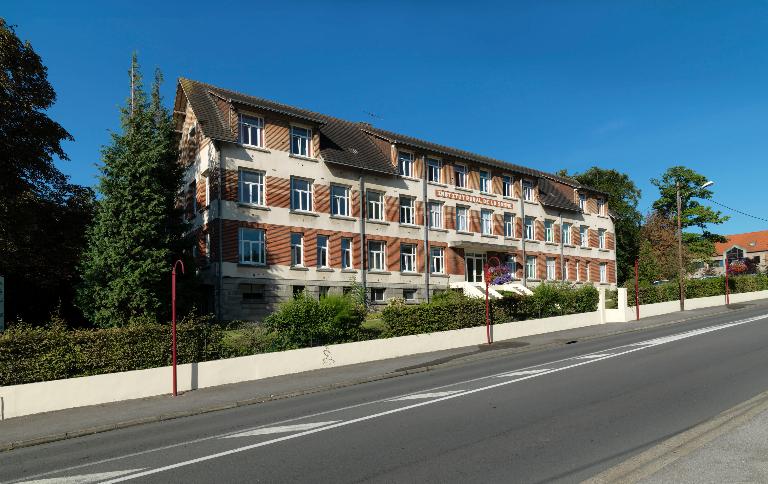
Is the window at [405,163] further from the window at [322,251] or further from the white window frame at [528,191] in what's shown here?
the white window frame at [528,191]

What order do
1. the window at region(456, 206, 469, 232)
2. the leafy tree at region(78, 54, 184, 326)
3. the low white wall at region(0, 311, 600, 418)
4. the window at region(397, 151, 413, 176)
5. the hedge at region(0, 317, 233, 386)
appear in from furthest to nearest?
the window at region(456, 206, 469, 232) → the window at region(397, 151, 413, 176) → the leafy tree at region(78, 54, 184, 326) → the hedge at region(0, 317, 233, 386) → the low white wall at region(0, 311, 600, 418)

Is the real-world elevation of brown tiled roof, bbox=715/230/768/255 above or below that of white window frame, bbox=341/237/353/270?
above

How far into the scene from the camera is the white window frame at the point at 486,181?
4422 cm

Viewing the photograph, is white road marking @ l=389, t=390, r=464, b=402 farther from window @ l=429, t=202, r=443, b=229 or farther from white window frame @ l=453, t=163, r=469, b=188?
white window frame @ l=453, t=163, r=469, b=188

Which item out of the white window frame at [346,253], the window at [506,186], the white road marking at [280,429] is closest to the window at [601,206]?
the window at [506,186]

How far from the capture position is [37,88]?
27.2 m

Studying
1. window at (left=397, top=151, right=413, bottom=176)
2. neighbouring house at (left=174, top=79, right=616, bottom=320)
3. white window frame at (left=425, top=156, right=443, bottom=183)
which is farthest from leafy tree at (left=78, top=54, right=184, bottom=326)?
white window frame at (left=425, top=156, right=443, bottom=183)

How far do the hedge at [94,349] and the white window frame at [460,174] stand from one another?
27.0 metres

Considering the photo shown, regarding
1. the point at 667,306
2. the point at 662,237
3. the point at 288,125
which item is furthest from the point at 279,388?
the point at 662,237

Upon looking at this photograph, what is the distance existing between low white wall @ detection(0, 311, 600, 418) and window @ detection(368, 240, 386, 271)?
38.2 ft

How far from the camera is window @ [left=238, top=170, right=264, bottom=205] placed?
3134 centimetres

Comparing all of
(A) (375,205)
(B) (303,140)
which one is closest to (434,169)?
(A) (375,205)

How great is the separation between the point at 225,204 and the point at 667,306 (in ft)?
95.5

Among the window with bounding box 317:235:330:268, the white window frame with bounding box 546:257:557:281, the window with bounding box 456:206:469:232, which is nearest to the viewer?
the window with bounding box 317:235:330:268
